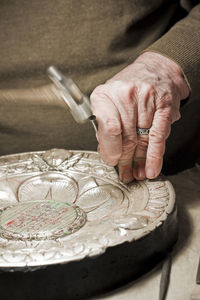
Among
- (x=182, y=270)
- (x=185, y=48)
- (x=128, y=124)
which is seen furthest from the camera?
(x=185, y=48)

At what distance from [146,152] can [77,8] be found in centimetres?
48

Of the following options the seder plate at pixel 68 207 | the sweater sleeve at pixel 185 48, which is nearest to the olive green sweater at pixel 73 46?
the sweater sleeve at pixel 185 48

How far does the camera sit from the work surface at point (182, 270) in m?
0.82

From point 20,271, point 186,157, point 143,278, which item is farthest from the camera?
point 186,157

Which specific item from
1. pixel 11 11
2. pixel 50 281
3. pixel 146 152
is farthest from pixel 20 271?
pixel 11 11

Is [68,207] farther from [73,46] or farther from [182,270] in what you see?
[73,46]

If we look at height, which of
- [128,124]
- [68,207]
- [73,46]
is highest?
[73,46]

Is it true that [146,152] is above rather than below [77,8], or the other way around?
below

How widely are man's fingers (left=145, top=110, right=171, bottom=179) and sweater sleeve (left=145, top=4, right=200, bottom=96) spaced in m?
0.22

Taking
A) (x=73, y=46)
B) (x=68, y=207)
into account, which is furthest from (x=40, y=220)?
(x=73, y=46)

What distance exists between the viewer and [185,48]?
1203 mm

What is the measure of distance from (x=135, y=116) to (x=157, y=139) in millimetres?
74

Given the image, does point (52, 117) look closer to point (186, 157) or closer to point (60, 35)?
point (60, 35)

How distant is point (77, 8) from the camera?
4.08ft
